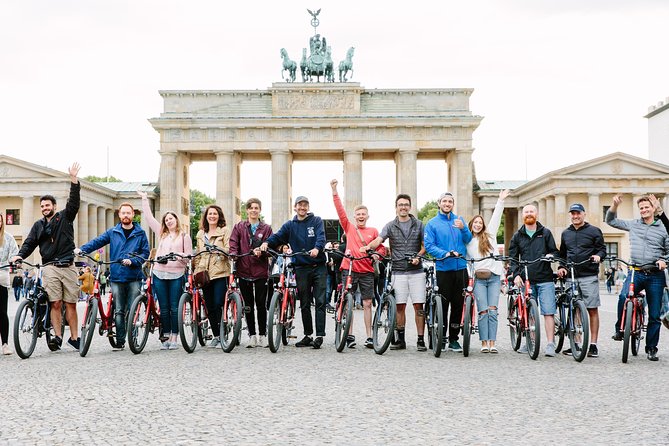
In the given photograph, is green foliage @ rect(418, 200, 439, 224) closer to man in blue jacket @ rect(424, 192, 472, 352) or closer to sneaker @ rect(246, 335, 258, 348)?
sneaker @ rect(246, 335, 258, 348)

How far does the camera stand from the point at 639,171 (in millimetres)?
62156

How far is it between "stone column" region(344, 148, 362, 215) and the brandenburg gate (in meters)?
0.07

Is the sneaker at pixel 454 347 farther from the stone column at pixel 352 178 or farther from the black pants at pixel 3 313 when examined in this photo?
the stone column at pixel 352 178

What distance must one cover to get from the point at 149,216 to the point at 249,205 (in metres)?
1.70

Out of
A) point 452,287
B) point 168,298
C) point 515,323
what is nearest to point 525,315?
point 515,323

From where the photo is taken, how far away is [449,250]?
40.1 ft

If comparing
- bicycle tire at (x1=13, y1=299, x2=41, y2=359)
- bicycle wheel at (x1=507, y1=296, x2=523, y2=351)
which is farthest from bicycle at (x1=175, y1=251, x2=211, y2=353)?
bicycle wheel at (x1=507, y1=296, x2=523, y2=351)

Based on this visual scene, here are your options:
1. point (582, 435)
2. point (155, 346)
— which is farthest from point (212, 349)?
point (582, 435)

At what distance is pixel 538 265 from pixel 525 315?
0.73 meters

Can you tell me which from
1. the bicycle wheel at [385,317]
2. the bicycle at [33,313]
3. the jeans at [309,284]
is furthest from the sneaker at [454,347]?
the bicycle at [33,313]

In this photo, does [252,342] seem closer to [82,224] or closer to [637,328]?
[637,328]

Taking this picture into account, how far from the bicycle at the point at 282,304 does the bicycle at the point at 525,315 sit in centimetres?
281

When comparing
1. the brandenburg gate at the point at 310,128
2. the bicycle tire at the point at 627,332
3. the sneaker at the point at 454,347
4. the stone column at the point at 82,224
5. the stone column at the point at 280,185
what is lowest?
the sneaker at the point at 454,347

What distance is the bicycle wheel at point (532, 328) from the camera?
10955 mm
